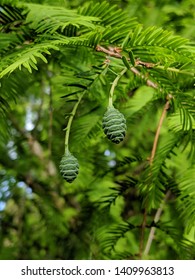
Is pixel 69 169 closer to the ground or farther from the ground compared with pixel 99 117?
closer to the ground

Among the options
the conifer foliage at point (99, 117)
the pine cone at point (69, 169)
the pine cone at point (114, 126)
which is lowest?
the pine cone at point (69, 169)

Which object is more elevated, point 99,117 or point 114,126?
point 99,117

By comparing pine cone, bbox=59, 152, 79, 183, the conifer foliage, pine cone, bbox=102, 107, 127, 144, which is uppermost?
the conifer foliage

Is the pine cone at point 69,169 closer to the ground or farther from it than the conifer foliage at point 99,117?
closer to the ground

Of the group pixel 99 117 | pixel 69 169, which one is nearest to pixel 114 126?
pixel 69 169

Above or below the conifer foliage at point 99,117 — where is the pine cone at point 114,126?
below

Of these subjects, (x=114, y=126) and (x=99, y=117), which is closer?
(x=114, y=126)

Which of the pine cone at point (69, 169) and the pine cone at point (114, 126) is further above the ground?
the pine cone at point (114, 126)

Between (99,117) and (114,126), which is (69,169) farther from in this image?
(99,117)
